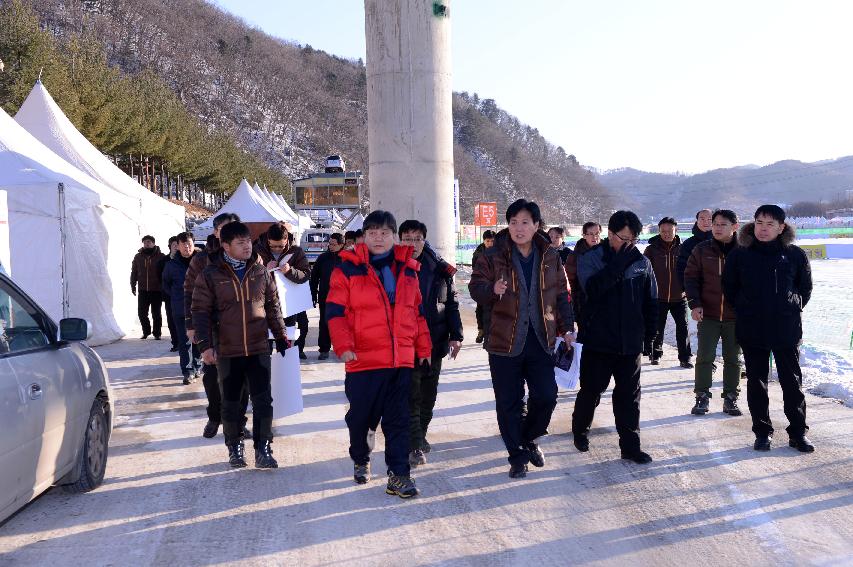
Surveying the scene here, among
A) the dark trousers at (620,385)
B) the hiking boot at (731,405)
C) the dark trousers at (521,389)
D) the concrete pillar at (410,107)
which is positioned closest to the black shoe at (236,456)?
the dark trousers at (521,389)

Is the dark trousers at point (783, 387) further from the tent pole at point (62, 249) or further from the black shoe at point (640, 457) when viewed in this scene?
the tent pole at point (62, 249)

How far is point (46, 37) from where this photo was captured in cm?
3356

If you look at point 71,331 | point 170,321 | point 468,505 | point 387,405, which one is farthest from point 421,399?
point 170,321

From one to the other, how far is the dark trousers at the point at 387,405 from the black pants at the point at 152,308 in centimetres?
928

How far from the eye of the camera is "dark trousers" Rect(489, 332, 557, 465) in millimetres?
5164

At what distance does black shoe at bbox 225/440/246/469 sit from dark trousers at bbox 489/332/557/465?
1981 millimetres

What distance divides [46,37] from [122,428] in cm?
3281

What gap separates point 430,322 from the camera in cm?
534

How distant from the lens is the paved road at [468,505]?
3.97 meters

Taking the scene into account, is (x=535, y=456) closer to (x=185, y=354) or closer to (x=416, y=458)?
(x=416, y=458)

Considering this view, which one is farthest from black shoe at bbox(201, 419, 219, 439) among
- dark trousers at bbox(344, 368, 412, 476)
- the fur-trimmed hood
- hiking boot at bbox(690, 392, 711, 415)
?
the fur-trimmed hood

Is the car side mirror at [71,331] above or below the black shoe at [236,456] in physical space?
above

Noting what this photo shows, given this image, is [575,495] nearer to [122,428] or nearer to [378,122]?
[122,428]

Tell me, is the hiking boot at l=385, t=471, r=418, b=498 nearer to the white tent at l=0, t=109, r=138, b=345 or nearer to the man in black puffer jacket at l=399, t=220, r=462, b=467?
the man in black puffer jacket at l=399, t=220, r=462, b=467
